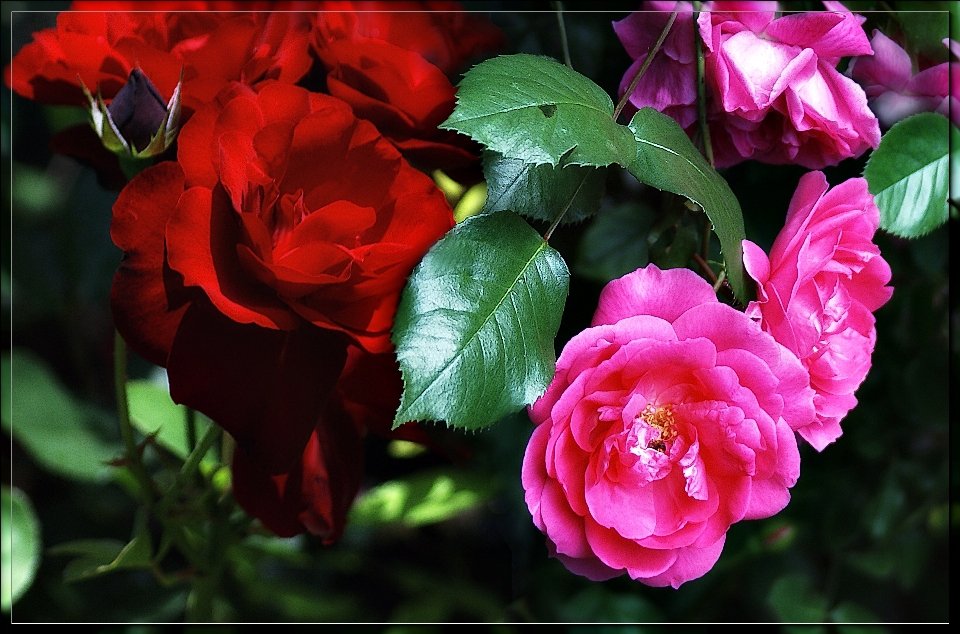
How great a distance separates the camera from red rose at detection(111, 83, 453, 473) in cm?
26

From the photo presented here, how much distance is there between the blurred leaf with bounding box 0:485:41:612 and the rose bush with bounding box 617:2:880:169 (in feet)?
1.28

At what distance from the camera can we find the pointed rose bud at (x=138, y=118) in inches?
11.1

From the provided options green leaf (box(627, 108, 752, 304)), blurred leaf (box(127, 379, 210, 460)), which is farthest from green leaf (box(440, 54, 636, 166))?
blurred leaf (box(127, 379, 210, 460))

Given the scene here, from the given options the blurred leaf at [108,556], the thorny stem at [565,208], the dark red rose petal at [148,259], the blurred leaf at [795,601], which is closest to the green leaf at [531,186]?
the thorny stem at [565,208]

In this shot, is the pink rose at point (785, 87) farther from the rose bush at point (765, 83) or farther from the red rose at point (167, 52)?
the red rose at point (167, 52)

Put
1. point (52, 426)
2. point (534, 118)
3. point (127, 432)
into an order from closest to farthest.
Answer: point (534, 118), point (127, 432), point (52, 426)

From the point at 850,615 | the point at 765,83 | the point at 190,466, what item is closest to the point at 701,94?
the point at 765,83

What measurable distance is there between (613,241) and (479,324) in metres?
0.12

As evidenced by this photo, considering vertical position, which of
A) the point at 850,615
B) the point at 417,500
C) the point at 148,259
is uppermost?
the point at 148,259

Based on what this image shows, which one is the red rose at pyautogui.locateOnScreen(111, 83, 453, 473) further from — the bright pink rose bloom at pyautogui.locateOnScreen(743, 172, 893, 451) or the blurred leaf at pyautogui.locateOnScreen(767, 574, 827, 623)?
the blurred leaf at pyautogui.locateOnScreen(767, 574, 827, 623)

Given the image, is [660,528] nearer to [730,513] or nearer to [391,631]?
[730,513]

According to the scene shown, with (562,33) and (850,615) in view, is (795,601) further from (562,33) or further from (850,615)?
(562,33)

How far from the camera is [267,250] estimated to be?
10.2 inches

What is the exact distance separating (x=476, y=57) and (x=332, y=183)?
9cm
